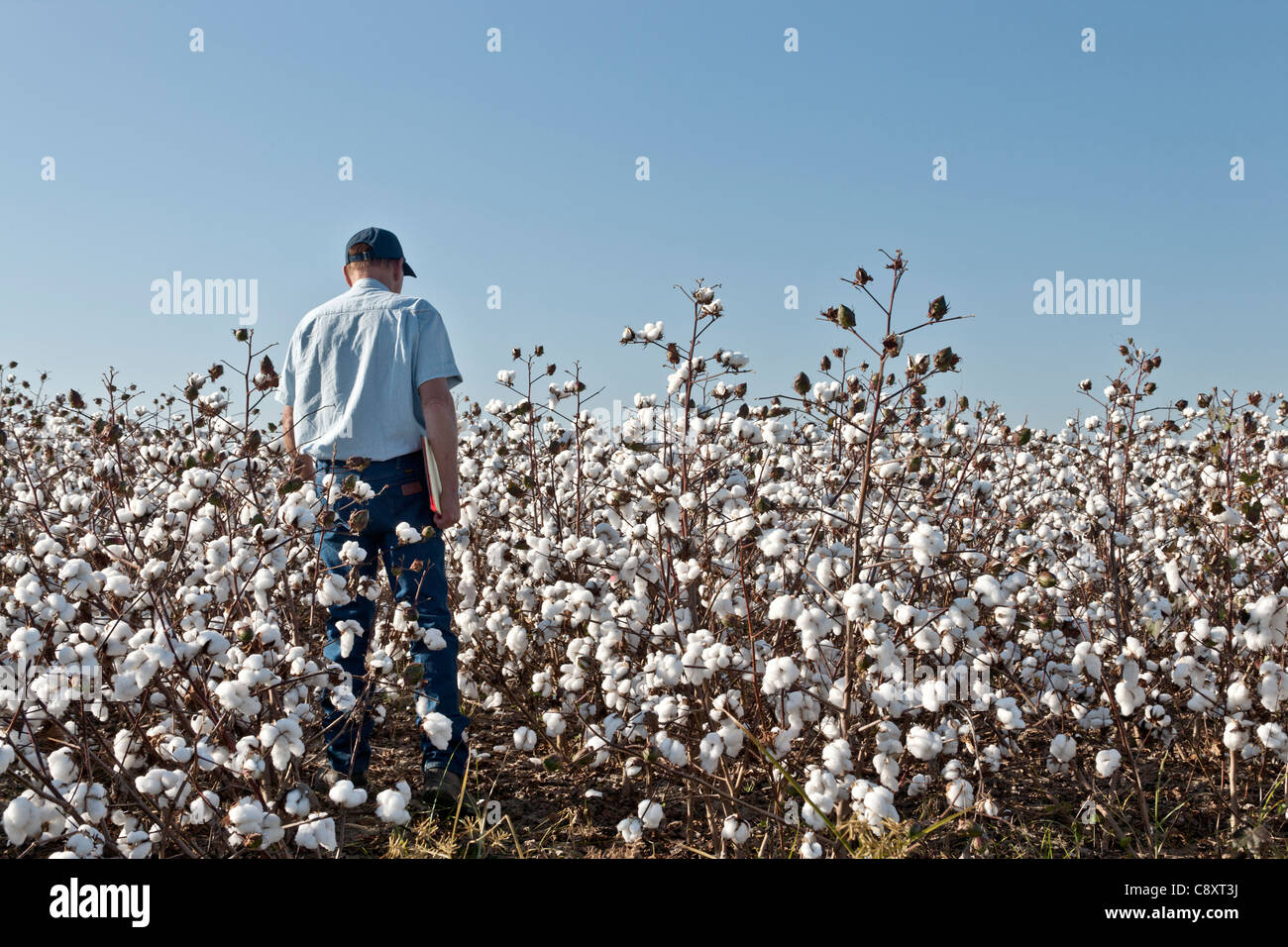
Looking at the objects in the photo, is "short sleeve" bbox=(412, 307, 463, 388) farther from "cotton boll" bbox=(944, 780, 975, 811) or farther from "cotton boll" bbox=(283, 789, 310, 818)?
"cotton boll" bbox=(944, 780, 975, 811)

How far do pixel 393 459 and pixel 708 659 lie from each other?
4.50 feet

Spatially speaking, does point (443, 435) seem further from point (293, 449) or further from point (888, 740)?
point (888, 740)

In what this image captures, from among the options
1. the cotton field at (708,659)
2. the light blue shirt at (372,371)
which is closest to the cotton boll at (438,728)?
the cotton field at (708,659)

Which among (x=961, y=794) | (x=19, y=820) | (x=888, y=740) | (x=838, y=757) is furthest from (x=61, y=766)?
(x=961, y=794)

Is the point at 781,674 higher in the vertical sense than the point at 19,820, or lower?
higher

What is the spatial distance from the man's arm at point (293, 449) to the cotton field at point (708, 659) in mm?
138

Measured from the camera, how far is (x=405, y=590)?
306 centimetres

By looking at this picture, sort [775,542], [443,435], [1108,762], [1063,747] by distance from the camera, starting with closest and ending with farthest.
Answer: [775,542]
[1108,762]
[1063,747]
[443,435]

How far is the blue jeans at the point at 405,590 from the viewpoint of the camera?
301cm

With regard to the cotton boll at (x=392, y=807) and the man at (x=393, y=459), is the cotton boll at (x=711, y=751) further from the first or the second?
the man at (x=393, y=459)

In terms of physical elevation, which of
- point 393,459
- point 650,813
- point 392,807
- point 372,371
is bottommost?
point 650,813

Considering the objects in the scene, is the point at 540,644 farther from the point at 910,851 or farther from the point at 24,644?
the point at 24,644

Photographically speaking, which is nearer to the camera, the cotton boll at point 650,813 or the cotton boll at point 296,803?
the cotton boll at point 296,803

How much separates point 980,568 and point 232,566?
8.31ft
